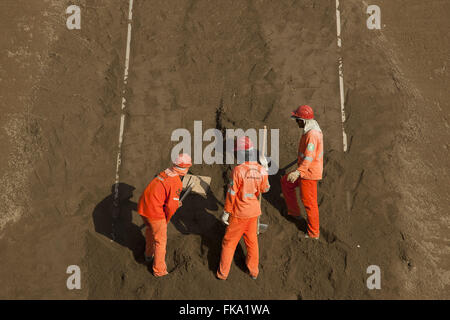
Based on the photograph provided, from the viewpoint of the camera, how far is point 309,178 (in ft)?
25.3

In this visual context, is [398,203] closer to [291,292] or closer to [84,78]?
[291,292]

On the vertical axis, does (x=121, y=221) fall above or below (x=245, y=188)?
below

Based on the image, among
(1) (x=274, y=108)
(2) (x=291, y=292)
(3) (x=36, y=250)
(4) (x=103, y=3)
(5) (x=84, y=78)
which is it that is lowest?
(2) (x=291, y=292)

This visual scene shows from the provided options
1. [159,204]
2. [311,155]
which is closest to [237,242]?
[159,204]

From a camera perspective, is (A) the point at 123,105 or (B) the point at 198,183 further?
(A) the point at 123,105

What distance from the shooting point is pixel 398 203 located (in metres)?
8.34

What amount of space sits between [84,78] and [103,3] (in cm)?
234

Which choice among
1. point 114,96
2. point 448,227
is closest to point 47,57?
point 114,96

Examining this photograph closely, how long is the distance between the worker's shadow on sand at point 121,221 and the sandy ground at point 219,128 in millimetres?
32

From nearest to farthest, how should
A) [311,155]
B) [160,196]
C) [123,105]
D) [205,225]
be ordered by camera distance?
1. [160,196]
2. [311,155]
3. [205,225]
4. [123,105]

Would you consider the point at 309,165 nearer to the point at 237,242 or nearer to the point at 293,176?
the point at 293,176

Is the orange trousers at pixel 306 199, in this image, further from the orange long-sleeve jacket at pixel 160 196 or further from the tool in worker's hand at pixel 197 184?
the orange long-sleeve jacket at pixel 160 196

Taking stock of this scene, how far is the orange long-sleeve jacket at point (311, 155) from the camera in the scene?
753 centimetres

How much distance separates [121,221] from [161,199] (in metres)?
1.88
